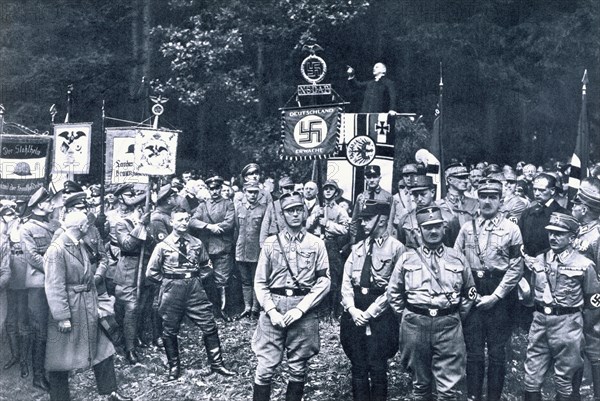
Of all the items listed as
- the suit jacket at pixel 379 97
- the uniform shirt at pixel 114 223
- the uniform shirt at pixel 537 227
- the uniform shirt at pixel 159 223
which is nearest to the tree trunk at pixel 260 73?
the suit jacket at pixel 379 97

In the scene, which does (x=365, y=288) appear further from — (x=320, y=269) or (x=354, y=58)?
(x=354, y=58)

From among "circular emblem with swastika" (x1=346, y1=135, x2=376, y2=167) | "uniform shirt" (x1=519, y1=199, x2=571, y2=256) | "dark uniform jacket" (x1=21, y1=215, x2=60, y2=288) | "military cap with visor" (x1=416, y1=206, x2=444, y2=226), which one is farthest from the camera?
"circular emblem with swastika" (x1=346, y1=135, x2=376, y2=167)

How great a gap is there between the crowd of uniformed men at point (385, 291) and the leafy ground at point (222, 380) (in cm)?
23

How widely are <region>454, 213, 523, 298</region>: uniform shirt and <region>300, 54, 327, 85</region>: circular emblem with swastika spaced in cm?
400

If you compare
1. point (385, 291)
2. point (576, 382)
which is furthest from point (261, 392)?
point (576, 382)

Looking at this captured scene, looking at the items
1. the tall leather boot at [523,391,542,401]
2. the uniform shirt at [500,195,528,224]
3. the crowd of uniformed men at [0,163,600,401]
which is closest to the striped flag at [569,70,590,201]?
the crowd of uniformed men at [0,163,600,401]

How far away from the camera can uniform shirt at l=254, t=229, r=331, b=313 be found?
7.07 meters

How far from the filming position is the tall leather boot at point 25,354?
9125mm

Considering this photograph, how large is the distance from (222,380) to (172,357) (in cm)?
73

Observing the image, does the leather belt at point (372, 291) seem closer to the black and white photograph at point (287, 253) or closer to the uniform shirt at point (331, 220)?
the black and white photograph at point (287, 253)

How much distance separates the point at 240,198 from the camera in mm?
11617

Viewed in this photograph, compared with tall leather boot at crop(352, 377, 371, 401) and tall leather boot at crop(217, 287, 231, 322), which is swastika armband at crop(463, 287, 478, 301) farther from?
tall leather boot at crop(217, 287, 231, 322)

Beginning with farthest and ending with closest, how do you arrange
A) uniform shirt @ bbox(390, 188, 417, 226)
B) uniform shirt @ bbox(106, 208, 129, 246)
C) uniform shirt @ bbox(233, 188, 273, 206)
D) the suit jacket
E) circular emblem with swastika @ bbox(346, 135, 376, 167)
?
the suit jacket
uniform shirt @ bbox(233, 188, 273, 206)
circular emblem with swastika @ bbox(346, 135, 376, 167)
uniform shirt @ bbox(106, 208, 129, 246)
uniform shirt @ bbox(390, 188, 417, 226)

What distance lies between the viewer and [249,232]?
11.2m
